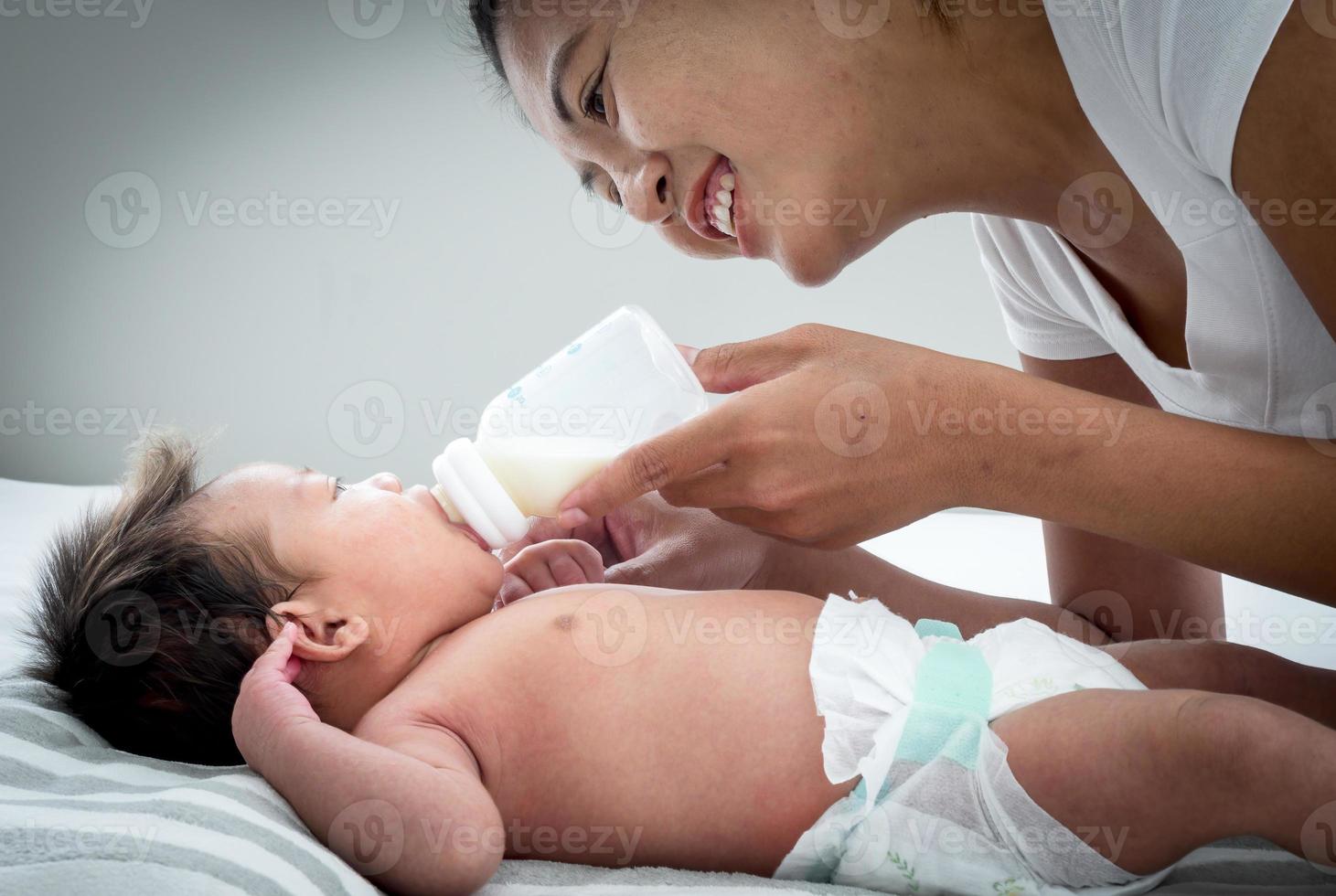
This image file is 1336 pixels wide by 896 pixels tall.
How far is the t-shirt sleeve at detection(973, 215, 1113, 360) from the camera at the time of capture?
1405mm

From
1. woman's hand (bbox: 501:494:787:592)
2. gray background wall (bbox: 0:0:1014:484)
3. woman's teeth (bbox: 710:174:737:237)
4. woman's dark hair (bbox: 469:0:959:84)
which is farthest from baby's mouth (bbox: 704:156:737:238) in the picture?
gray background wall (bbox: 0:0:1014:484)

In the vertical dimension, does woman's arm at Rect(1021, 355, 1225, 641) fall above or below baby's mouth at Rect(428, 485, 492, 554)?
below

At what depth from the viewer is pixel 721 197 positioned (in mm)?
1157

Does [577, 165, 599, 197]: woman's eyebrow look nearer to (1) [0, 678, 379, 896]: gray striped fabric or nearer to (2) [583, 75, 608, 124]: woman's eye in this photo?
(2) [583, 75, 608, 124]: woman's eye

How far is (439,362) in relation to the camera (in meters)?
2.85

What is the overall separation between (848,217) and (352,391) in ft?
6.51

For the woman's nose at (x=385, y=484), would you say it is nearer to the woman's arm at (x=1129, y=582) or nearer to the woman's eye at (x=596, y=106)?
the woman's eye at (x=596, y=106)

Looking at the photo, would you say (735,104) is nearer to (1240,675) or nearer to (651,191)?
(651,191)

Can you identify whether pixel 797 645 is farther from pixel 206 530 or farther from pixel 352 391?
pixel 352 391

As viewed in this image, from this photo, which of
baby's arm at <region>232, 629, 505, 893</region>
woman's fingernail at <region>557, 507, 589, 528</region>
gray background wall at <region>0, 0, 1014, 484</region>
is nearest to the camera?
baby's arm at <region>232, 629, 505, 893</region>

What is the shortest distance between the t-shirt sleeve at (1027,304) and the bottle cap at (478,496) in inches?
30.6

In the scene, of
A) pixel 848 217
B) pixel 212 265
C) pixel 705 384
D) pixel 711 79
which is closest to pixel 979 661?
pixel 705 384

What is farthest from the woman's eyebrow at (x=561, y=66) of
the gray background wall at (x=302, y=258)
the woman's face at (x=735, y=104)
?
the gray background wall at (x=302, y=258)

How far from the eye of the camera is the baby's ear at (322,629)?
0.99 m
